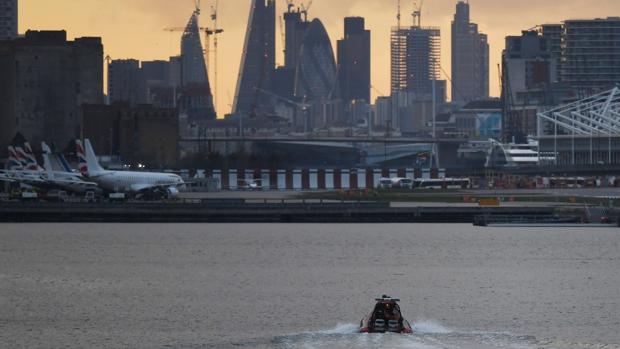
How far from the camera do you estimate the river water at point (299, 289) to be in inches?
2864

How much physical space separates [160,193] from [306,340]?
325ft

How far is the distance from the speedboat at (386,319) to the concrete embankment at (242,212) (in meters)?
70.7

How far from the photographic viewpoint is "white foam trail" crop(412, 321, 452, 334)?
241 ft

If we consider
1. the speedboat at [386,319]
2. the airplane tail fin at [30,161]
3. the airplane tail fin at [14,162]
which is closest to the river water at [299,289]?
the speedboat at [386,319]

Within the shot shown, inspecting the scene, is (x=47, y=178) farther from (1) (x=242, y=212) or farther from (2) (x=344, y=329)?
(2) (x=344, y=329)

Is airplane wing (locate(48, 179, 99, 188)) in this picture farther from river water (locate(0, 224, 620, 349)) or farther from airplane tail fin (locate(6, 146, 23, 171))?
river water (locate(0, 224, 620, 349))

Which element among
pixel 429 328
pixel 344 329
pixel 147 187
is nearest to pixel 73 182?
pixel 147 187

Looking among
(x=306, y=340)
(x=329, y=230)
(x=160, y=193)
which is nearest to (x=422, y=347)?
(x=306, y=340)

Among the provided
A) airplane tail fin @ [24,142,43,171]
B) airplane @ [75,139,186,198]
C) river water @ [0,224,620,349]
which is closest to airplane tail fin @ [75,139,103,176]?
airplane @ [75,139,186,198]

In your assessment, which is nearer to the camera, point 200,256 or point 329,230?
point 200,256

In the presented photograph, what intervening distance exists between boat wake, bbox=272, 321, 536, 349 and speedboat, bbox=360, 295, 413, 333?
1.05ft

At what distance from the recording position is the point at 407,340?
229 ft

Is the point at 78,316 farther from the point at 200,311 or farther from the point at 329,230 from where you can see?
Result: the point at 329,230

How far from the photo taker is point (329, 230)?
146000mm
